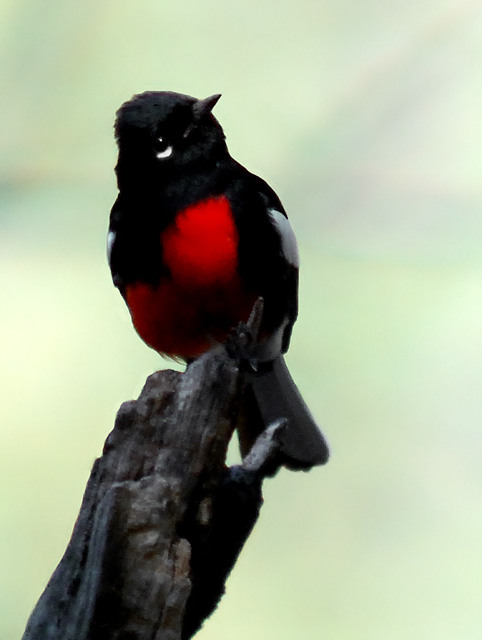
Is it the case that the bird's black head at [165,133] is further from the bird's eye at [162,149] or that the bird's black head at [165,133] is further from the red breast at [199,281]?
the red breast at [199,281]

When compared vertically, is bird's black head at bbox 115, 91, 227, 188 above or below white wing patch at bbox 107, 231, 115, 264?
above

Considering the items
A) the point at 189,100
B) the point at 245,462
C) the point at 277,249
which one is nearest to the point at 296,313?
the point at 277,249

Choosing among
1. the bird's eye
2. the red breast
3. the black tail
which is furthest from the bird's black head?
the black tail

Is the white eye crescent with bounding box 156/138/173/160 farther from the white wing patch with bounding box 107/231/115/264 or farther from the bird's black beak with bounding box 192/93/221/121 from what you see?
the white wing patch with bounding box 107/231/115/264

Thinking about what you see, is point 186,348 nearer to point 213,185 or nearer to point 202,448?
point 213,185

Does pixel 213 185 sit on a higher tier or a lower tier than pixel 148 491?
higher

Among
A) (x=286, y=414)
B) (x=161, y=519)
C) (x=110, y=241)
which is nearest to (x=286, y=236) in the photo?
(x=110, y=241)
